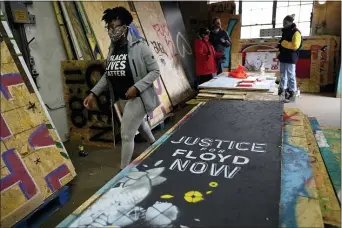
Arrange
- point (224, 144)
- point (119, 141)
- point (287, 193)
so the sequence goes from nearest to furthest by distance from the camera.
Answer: point (287, 193)
point (224, 144)
point (119, 141)

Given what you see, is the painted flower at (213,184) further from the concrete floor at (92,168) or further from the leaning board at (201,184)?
the concrete floor at (92,168)

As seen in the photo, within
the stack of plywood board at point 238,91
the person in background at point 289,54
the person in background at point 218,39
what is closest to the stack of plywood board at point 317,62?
the person in background at point 289,54

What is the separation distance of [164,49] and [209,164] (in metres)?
4.10

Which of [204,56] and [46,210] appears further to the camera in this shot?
[204,56]

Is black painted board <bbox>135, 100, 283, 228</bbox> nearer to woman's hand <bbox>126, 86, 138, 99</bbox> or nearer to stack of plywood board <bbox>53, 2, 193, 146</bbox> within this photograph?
woman's hand <bbox>126, 86, 138, 99</bbox>

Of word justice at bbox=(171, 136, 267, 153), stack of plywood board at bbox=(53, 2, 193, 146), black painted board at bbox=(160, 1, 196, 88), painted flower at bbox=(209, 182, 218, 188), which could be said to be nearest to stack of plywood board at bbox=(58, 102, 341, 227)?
painted flower at bbox=(209, 182, 218, 188)

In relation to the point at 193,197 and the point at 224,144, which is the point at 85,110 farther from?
the point at 193,197

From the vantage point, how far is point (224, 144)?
1.73 metres

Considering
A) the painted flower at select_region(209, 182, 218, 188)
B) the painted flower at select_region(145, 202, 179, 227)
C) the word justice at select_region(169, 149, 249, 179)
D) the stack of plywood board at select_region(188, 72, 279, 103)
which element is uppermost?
the stack of plywood board at select_region(188, 72, 279, 103)

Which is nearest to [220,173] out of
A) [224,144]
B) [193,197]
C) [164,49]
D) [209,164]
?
[209,164]

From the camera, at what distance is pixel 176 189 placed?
1269mm

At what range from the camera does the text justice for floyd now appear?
4.68 feet

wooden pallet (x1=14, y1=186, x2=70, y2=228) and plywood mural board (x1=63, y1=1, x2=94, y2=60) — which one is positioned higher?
plywood mural board (x1=63, y1=1, x2=94, y2=60)

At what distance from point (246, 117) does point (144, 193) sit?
4.29 feet
